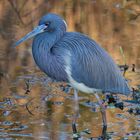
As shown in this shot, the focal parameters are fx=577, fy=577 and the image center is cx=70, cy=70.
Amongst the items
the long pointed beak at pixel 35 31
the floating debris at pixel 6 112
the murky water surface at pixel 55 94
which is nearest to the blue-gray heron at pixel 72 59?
the long pointed beak at pixel 35 31

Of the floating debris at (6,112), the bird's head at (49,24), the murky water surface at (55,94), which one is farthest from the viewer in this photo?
the floating debris at (6,112)

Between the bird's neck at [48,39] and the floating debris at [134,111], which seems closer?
the bird's neck at [48,39]

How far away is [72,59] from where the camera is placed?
240 inches

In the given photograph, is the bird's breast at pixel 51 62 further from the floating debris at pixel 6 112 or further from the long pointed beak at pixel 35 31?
the floating debris at pixel 6 112

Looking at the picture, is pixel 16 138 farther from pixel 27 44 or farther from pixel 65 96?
pixel 27 44

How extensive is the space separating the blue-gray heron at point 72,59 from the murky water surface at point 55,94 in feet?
1.10

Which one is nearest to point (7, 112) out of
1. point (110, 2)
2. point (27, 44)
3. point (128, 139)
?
point (128, 139)

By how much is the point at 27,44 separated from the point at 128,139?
4.89m

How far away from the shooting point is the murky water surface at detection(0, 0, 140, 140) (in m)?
5.99

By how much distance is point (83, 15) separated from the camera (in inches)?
518

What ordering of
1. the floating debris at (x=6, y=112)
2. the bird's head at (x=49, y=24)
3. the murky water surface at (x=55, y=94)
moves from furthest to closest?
the floating debris at (x=6, y=112), the bird's head at (x=49, y=24), the murky water surface at (x=55, y=94)

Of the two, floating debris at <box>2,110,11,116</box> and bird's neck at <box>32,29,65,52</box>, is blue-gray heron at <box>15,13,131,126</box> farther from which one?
floating debris at <box>2,110,11,116</box>

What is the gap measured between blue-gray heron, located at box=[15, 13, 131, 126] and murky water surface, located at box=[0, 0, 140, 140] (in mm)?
336

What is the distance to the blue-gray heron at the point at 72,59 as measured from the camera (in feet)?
19.9
